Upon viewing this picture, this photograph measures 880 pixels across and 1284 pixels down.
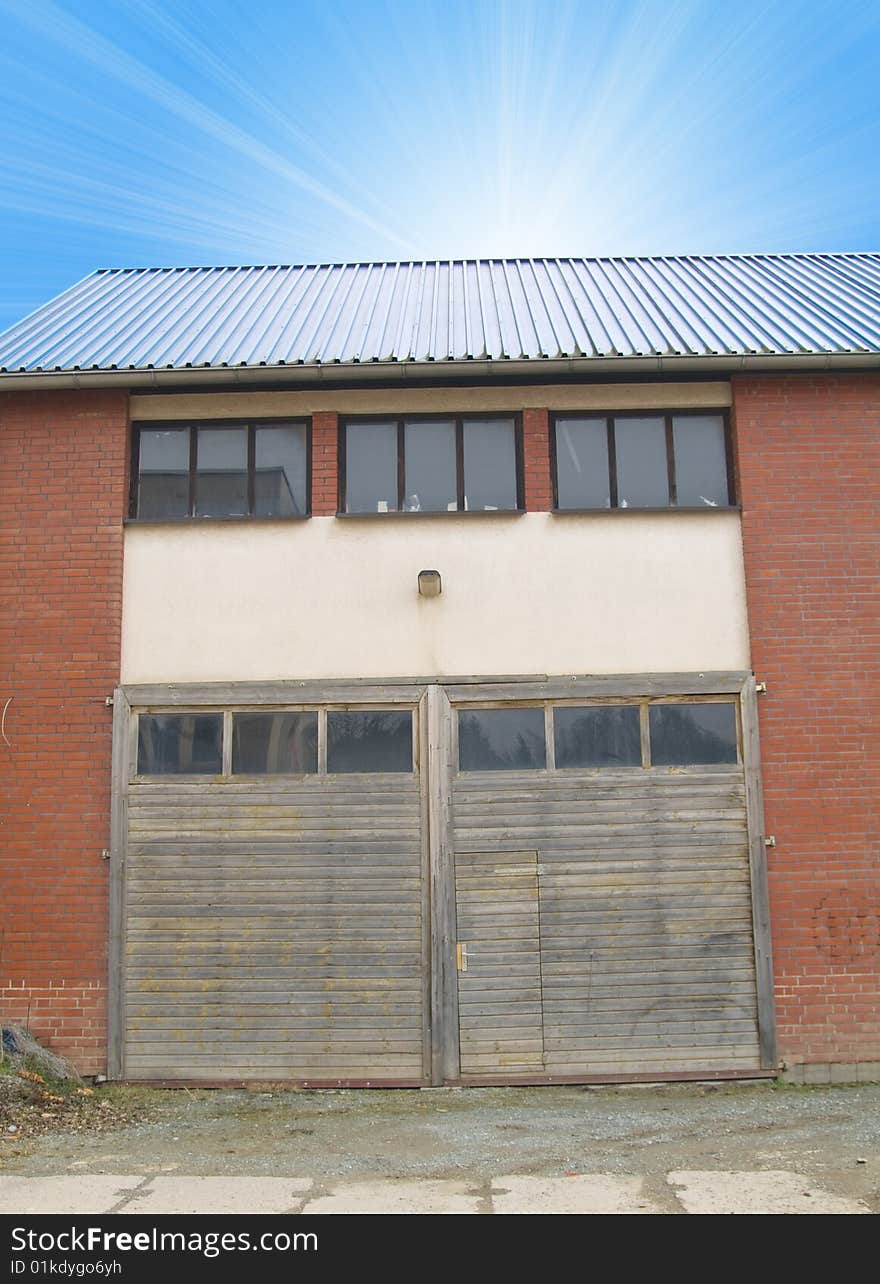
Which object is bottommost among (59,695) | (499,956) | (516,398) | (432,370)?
(499,956)

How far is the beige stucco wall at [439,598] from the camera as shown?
1016 cm

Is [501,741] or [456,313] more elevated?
[456,313]

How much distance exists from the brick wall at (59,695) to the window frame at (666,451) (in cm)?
404

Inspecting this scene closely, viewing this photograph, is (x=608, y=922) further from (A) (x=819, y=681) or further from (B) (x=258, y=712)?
(B) (x=258, y=712)

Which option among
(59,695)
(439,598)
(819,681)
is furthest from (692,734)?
(59,695)

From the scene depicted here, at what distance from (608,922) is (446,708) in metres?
2.32

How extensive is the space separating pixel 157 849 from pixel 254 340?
5078 millimetres

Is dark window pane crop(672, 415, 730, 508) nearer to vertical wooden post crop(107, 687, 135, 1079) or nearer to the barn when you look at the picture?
the barn

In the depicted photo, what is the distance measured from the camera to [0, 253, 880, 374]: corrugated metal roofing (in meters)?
10.6

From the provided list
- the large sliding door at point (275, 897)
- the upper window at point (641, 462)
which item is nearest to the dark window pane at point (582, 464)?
the upper window at point (641, 462)

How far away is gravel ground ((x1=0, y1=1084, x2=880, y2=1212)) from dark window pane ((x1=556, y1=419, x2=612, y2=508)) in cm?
518

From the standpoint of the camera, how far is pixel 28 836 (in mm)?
9945

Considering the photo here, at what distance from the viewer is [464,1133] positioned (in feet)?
26.1

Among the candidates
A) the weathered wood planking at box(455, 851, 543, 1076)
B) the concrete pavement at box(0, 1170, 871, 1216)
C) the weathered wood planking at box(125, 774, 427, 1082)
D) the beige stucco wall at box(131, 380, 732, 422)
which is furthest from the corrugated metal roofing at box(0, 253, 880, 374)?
the concrete pavement at box(0, 1170, 871, 1216)
